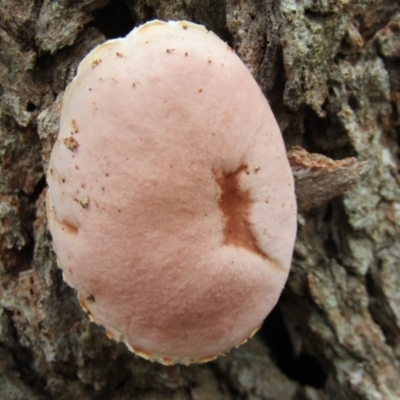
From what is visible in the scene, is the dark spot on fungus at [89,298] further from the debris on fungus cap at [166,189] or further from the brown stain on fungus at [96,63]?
the brown stain on fungus at [96,63]

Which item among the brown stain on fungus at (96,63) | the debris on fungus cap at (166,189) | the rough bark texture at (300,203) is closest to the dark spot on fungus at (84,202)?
the debris on fungus cap at (166,189)

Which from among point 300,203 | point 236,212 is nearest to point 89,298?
point 236,212

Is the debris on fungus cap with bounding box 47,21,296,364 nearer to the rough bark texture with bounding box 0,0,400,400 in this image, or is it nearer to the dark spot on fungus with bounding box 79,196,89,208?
the dark spot on fungus with bounding box 79,196,89,208

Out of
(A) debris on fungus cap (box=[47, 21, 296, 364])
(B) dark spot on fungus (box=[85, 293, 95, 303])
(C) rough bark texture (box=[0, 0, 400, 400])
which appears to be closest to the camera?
(A) debris on fungus cap (box=[47, 21, 296, 364])

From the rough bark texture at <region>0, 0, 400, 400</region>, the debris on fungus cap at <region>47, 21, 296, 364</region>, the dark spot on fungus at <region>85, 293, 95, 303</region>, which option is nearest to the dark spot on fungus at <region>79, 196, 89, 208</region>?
the debris on fungus cap at <region>47, 21, 296, 364</region>

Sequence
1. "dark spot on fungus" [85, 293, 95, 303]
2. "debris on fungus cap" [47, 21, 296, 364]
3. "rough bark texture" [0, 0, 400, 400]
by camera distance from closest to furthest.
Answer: "debris on fungus cap" [47, 21, 296, 364] < "dark spot on fungus" [85, 293, 95, 303] < "rough bark texture" [0, 0, 400, 400]

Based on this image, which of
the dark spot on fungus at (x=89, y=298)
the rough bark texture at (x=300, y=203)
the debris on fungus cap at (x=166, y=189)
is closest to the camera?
the debris on fungus cap at (x=166, y=189)

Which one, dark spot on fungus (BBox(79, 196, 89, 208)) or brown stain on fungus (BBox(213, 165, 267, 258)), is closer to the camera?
dark spot on fungus (BBox(79, 196, 89, 208))

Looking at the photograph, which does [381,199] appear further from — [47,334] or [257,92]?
[47,334]
